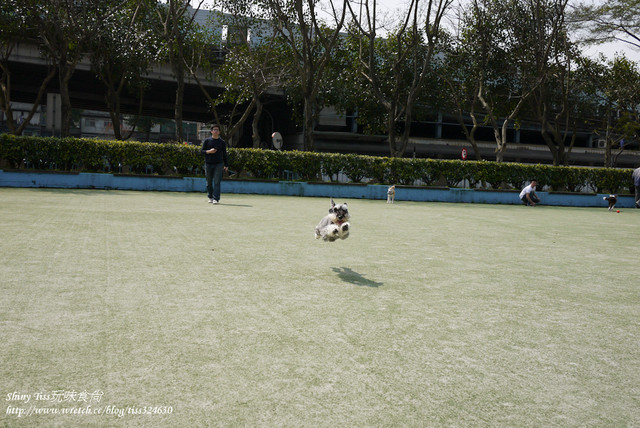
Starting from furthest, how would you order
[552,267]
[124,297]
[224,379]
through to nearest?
[552,267] → [124,297] → [224,379]

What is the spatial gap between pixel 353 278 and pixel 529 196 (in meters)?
18.9

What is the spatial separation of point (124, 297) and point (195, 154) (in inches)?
660

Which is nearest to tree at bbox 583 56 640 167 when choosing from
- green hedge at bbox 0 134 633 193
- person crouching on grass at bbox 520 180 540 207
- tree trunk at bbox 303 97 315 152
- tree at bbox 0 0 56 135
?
green hedge at bbox 0 134 633 193

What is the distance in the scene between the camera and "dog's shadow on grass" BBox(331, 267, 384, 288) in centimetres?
532

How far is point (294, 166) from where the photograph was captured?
22.2m

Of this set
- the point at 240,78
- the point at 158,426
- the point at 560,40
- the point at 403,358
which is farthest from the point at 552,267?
the point at 560,40

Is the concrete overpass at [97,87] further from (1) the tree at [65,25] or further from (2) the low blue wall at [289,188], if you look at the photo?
(2) the low blue wall at [289,188]

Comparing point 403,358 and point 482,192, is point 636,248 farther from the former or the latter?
point 482,192

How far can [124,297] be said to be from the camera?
4.33 m

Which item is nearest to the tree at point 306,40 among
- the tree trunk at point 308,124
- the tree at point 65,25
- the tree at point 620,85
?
the tree trunk at point 308,124

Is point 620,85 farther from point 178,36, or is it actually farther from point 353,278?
point 353,278

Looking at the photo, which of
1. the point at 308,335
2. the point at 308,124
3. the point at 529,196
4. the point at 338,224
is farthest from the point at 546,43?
the point at 308,335

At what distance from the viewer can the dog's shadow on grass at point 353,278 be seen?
17.5ft

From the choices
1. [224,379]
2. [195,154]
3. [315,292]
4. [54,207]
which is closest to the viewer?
[224,379]
